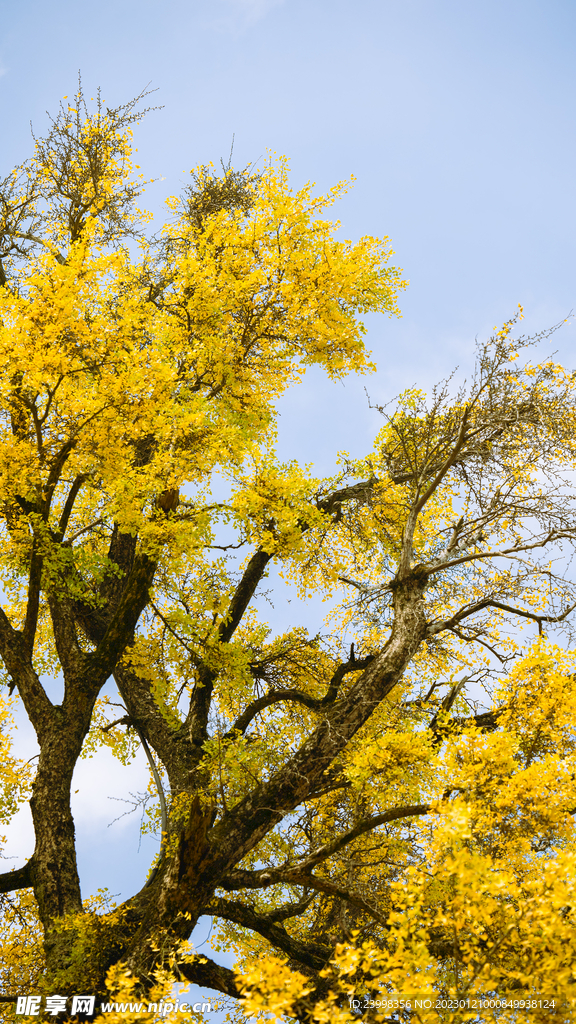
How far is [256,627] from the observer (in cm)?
1142

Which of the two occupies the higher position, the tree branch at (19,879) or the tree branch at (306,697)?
the tree branch at (306,697)

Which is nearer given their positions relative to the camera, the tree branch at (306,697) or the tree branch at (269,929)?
the tree branch at (269,929)

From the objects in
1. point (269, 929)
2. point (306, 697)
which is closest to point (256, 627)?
point (306, 697)

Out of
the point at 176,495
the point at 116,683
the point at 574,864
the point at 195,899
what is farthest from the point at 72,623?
the point at 574,864

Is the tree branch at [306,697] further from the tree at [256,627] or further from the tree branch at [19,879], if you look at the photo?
the tree branch at [19,879]

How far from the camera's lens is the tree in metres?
5.93

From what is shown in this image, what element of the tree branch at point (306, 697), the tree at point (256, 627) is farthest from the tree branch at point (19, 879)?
the tree branch at point (306, 697)

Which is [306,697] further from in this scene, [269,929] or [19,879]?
[19,879]

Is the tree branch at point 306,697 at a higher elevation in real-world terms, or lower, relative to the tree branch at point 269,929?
higher

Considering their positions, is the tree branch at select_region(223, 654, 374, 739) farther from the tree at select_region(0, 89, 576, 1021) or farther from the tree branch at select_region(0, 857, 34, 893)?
the tree branch at select_region(0, 857, 34, 893)

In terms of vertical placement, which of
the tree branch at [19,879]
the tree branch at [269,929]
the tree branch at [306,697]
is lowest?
the tree branch at [269,929]

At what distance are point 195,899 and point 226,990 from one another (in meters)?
1.21

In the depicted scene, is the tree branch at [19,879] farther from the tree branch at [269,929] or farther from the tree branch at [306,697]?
the tree branch at [306,697]

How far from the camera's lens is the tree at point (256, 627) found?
5.93m
